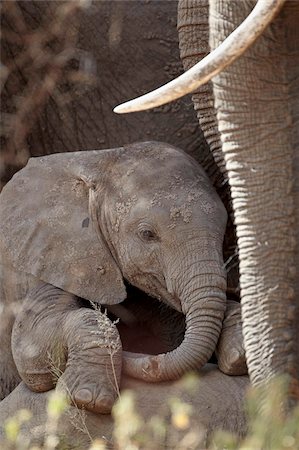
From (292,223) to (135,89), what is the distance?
2607 millimetres

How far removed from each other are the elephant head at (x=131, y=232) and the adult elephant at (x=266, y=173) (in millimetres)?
1031

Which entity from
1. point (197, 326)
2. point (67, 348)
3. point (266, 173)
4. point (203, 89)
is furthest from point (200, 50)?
point (266, 173)

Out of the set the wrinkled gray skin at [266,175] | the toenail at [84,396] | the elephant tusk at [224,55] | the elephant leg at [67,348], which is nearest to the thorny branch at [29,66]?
the elephant leg at [67,348]

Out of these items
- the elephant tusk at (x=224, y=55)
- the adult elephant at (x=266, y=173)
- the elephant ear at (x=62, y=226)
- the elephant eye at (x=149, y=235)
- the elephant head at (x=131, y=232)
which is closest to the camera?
the elephant tusk at (x=224, y=55)

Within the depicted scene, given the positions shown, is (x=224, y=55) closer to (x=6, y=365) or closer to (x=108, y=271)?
(x=108, y=271)

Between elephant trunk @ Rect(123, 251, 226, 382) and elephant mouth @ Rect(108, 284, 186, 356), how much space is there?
587mm

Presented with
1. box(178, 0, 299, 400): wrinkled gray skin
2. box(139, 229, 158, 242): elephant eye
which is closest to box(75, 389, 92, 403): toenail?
box(139, 229, 158, 242): elephant eye

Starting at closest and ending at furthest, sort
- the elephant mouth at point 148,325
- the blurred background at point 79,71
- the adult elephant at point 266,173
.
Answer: the adult elephant at point 266,173, the elephant mouth at point 148,325, the blurred background at point 79,71

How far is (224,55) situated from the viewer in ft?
15.2

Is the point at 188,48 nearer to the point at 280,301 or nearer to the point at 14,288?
the point at 14,288

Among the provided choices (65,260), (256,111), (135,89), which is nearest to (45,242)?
(65,260)

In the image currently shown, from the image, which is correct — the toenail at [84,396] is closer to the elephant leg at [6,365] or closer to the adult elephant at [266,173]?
the elephant leg at [6,365]

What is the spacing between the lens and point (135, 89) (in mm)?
7336

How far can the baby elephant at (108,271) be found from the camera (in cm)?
594
